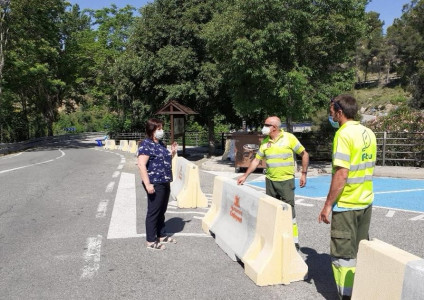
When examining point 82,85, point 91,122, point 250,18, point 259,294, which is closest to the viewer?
point 259,294

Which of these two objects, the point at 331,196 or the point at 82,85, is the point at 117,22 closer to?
the point at 82,85

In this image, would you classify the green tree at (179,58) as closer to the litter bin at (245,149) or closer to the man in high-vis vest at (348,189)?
the litter bin at (245,149)

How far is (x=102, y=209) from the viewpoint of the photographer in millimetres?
8109

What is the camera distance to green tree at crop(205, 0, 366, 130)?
13367 mm

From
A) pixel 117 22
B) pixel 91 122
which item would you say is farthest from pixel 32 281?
pixel 91 122

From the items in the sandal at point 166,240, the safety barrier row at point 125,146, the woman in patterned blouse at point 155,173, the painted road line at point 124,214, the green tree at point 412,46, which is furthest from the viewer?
the green tree at point 412,46

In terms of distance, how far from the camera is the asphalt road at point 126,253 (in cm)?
416

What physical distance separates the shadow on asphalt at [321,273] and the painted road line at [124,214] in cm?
276

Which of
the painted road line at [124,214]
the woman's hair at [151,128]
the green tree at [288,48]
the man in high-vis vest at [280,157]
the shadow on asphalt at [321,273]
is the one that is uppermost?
the green tree at [288,48]

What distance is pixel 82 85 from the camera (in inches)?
2137

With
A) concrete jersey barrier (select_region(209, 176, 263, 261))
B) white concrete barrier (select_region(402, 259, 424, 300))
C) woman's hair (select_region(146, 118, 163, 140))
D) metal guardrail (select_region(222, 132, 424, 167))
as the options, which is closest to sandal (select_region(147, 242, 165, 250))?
concrete jersey barrier (select_region(209, 176, 263, 261))

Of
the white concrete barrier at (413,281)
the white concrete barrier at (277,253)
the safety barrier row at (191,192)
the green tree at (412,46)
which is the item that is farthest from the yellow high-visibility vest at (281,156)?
the green tree at (412,46)

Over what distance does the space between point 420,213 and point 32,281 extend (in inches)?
283

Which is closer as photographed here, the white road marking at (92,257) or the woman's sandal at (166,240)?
the white road marking at (92,257)
